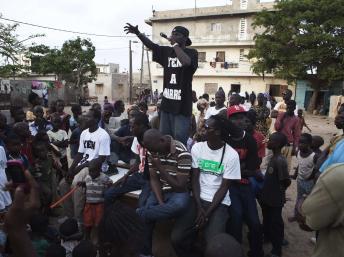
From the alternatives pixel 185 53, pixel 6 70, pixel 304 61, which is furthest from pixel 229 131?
pixel 304 61

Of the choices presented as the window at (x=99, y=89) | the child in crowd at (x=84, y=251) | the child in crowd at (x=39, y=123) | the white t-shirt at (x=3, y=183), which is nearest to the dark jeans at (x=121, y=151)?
the child in crowd at (x=39, y=123)

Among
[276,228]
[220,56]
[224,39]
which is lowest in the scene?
Answer: [276,228]

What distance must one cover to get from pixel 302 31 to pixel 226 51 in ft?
35.7

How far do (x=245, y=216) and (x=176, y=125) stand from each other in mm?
1288

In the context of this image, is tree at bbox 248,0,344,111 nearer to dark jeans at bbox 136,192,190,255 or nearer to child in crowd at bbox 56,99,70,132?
child in crowd at bbox 56,99,70,132

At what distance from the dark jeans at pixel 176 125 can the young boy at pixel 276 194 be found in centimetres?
102

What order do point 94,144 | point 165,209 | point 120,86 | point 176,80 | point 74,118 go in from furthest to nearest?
point 120,86 → point 74,118 → point 94,144 → point 176,80 → point 165,209

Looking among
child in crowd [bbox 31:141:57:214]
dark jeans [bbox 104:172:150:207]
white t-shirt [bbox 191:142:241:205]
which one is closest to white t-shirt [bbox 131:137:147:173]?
dark jeans [bbox 104:172:150:207]

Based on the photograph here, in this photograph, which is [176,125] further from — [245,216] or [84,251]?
[84,251]

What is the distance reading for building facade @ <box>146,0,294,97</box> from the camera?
3309cm

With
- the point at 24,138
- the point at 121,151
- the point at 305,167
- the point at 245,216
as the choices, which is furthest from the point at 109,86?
the point at 245,216

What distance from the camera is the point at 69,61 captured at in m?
30.2

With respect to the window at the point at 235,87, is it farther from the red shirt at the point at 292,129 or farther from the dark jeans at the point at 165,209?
the dark jeans at the point at 165,209

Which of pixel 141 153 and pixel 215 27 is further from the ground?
pixel 215 27
